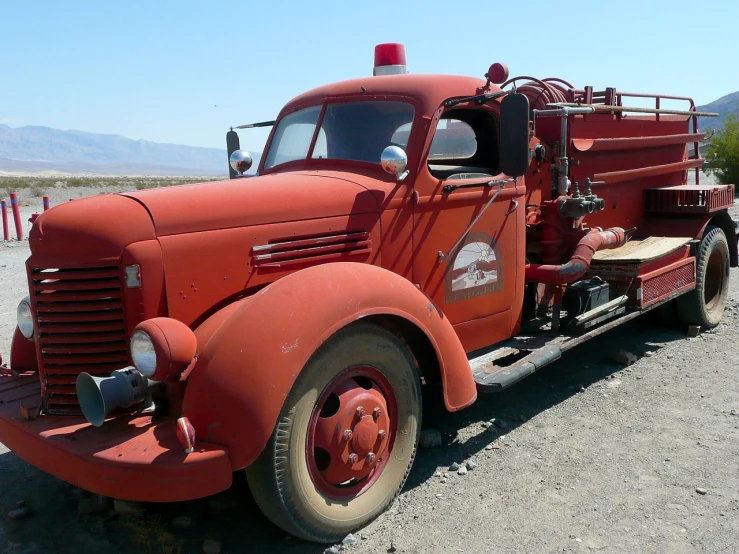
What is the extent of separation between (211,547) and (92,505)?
2.68 feet

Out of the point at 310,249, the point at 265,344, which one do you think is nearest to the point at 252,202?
the point at 310,249

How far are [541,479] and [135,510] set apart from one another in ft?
7.26

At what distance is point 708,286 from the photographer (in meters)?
7.14

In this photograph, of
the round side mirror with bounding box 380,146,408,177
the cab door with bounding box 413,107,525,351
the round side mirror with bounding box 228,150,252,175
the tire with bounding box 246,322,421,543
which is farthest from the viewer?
the round side mirror with bounding box 228,150,252,175

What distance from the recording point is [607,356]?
6168mm

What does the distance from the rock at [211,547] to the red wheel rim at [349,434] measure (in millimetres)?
550

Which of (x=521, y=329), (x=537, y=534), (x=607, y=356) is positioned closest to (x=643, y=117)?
(x=607, y=356)

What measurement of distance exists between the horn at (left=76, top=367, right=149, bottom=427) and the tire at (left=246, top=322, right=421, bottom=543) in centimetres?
61

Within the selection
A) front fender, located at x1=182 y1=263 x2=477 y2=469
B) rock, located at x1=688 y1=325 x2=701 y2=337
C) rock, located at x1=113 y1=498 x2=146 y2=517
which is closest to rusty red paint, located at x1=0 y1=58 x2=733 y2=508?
front fender, located at x1=182 y1=263 x2=477 y2=469

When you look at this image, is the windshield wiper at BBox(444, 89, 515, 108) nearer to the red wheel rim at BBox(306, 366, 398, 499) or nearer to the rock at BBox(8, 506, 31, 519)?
the red wheel rim at BBox(306, 366, 398, 499)

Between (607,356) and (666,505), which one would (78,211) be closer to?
(666,505)

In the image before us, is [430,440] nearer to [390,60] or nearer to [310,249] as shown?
[310,249]

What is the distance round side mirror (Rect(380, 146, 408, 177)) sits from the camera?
376 cm

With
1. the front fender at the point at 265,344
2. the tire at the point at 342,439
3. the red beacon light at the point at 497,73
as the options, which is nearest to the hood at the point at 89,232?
the front fender at the point at 265,344
